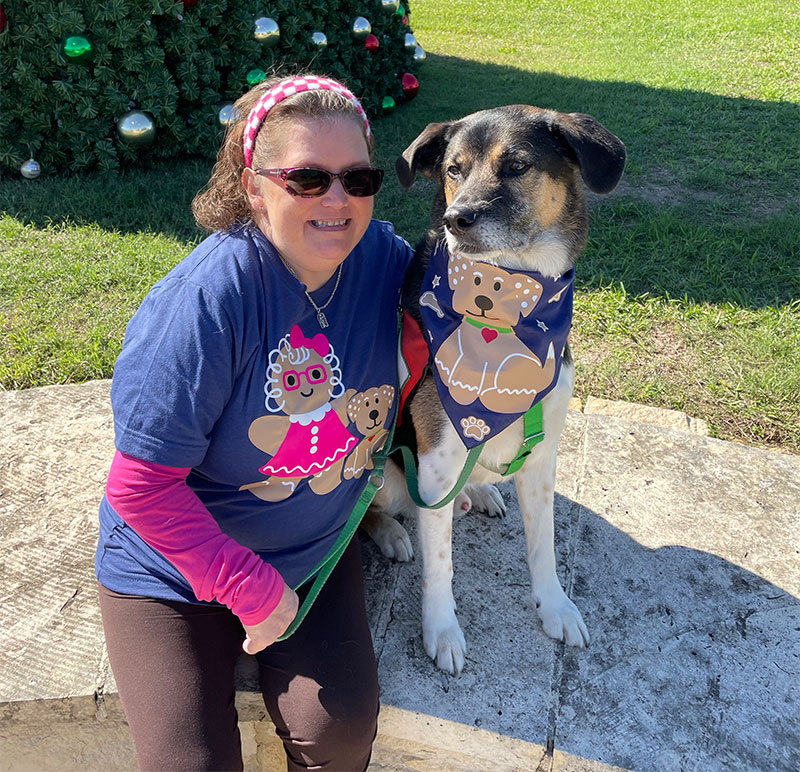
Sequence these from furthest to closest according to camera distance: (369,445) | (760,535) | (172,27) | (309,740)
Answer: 1. (172,27)
2. (760,535)
3. (369,445)
4. (309,740)

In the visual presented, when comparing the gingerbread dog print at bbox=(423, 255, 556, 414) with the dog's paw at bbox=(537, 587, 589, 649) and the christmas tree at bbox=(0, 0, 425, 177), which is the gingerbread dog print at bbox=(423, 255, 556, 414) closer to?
the dog's paw at bbox=(537, 587, 589, 649)

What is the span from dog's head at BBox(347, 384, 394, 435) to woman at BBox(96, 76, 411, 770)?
0.06 feet

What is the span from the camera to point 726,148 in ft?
20.7

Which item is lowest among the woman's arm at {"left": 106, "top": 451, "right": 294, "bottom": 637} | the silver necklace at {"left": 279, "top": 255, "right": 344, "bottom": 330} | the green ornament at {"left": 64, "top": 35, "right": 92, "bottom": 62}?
the woman's arm at {"left": 106, "top": 451, "right": 294, "bottom": 637}

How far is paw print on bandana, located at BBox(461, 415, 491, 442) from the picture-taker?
199 cm

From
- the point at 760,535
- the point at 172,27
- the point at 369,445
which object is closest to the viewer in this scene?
the point at 369,445

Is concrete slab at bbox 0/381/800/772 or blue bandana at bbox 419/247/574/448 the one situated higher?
blue bandana at bbox 419/247/574/448

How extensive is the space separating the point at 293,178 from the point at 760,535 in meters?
2.02

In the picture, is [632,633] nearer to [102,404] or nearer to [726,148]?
[102,404]

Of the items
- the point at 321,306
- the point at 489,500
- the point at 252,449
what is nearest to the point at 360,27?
the point at 489,500

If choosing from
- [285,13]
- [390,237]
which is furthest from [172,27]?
[390,237]

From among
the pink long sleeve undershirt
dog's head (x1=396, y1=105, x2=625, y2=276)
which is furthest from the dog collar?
the pink long sleeve undershirt

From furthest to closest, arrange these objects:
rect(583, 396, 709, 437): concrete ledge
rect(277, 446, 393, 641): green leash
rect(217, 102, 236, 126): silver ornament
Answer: rect(217, 102, 236, 126): silver ornament < rect(583, 396, 709, 437): concrete ledge < rect(277, 446, 393, 641): green leash

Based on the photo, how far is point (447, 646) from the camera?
2141mm
